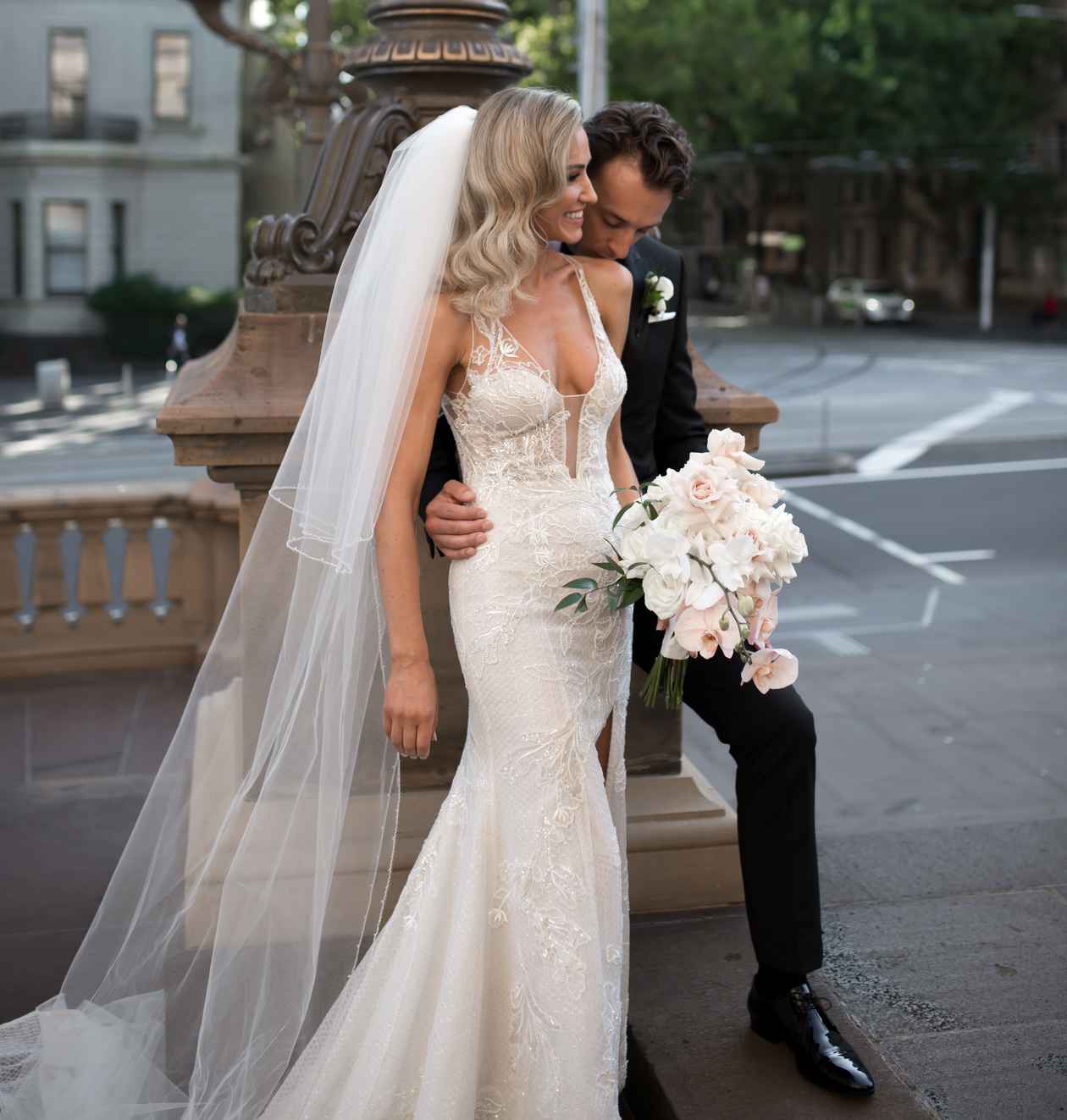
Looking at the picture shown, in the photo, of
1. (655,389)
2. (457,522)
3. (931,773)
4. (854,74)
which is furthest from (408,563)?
(854,74)

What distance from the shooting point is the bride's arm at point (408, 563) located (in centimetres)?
315

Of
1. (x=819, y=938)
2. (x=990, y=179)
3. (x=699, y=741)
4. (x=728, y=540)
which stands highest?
(x=990, y=179)

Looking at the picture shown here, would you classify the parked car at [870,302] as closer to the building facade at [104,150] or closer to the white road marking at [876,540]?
the building facade at [104,150]

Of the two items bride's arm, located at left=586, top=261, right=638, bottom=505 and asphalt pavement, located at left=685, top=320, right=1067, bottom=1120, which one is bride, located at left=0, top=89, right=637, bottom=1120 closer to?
bride's arm, located at left=586, top=261, right=638, bottom=505

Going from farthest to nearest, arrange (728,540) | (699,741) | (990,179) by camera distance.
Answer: (990,179) → (699,741) → (728,540)

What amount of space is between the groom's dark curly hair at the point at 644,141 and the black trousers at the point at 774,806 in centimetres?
110

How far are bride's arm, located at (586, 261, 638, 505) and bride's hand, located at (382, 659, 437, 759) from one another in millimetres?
635

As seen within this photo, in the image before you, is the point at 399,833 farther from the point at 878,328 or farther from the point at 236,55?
the point at 878,328

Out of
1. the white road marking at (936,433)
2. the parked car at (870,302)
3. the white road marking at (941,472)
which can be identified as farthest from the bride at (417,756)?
the parked car at (870,302)

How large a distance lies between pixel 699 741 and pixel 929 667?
6.53 ft

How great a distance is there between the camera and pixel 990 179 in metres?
49.4

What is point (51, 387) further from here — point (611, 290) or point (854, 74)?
point (854, 74)

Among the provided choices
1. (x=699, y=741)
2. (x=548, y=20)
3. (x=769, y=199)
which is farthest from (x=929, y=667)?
(x=769, y=199)

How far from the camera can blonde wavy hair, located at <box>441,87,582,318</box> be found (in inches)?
118
